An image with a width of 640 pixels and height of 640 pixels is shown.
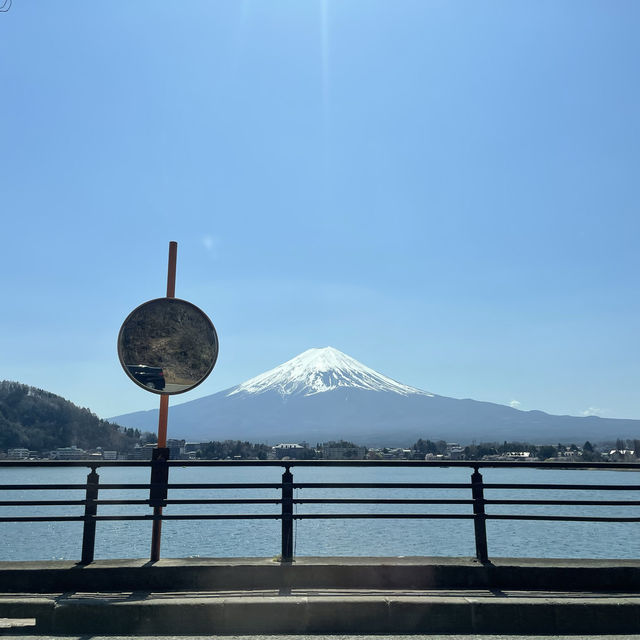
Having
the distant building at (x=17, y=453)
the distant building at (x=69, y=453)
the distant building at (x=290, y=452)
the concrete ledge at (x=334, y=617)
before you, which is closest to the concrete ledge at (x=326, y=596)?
the concrete ledge at (x=334, y=617)

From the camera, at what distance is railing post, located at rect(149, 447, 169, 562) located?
7324mm

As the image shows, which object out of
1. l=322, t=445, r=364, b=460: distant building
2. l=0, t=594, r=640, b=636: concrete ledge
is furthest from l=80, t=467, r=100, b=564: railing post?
l=322, t=445, r=364, b=460: distant building

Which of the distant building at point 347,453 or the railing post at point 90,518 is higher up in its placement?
the railing post at point 90,518

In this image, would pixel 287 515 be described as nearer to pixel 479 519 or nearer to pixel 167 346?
pixel 479 519

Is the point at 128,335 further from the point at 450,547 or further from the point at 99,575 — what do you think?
the point at 450,547

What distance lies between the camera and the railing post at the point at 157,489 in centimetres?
732

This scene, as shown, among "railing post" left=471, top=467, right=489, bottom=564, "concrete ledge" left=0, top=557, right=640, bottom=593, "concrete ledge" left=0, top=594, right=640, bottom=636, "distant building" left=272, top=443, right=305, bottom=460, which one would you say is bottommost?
"distant building" left=272, top=443, right=305, bottom=460

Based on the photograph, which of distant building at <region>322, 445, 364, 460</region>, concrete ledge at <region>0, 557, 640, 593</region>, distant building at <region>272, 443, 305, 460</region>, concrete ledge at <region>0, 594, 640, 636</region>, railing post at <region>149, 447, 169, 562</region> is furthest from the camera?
distant building at <region>322, 445, 364, 460</region>

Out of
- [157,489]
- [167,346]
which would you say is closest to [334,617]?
[157,489]

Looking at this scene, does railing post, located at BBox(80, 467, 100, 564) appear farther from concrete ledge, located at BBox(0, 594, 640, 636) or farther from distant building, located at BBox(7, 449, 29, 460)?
distant building, located at BBox(7, 449, 29, 460)

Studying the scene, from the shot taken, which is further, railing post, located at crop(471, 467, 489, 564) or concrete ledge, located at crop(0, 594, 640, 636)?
railing post, located at crop(471, 467, 489, 564)

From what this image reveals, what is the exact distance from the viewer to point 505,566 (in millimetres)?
6930

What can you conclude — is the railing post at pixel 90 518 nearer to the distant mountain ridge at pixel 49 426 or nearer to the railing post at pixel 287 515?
the railing post at pixel 287 515

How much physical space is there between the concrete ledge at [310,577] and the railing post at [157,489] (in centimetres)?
56
